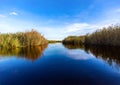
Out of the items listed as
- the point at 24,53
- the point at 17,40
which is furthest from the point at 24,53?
the point at 17,40

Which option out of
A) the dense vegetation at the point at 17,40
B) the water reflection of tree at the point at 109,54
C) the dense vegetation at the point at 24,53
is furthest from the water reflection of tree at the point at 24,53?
the dense vegetation at the point at 17,40

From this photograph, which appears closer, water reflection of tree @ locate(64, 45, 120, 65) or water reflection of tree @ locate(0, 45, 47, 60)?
water reflection of tree @ locate(64, 45, 120, 65)

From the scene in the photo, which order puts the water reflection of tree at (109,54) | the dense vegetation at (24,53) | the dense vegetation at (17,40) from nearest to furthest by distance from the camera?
the water reflection of tree at (109,54) < the dense vegetation at (24,53) < the dense vegetation at (17,40)

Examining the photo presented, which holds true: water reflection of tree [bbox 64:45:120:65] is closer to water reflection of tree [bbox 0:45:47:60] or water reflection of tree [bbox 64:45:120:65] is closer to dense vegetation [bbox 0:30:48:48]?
water reflection of tree [bbox 0:45:47:60]

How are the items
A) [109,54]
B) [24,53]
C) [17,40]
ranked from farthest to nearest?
[17,40]
[24,53]
[109,54]

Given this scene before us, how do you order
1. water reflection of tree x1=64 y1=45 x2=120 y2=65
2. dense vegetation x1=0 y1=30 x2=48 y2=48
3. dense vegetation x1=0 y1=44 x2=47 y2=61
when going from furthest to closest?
dense vegetation x1=0 y1=30 x2=48 y2=48 < dense vegetation x1=0 y1=44 x2=47 y2=61 < water reflection of tree x1=64 y1=45 x2=120 y2=65

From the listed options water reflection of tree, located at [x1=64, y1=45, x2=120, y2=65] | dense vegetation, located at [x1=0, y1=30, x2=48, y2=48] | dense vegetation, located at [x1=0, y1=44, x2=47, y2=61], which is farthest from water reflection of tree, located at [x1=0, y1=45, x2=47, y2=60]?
dense vegetation, located at [x1=0, y1=30, x2=48, y2=48]

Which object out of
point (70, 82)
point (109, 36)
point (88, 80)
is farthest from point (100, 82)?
point (109, 36)

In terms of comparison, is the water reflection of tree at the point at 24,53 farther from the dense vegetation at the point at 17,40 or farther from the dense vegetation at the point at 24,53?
the dense vegetation at the point at 17,40

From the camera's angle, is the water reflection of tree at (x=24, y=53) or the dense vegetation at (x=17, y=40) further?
the dense vegetation at (x=17, y=40)

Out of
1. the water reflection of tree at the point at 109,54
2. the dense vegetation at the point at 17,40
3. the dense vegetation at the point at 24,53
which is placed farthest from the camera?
the dense vegetation at the point at 17,40

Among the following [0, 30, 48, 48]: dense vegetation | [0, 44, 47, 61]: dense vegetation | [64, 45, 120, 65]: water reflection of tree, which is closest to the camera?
[64, 45, 120, 65]: water reflection of tree

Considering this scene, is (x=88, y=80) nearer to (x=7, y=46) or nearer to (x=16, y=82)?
(x=16, y=82)

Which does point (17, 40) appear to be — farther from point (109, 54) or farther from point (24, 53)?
point (109, 54)
